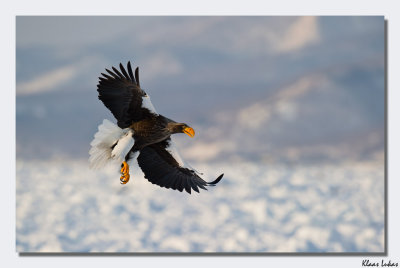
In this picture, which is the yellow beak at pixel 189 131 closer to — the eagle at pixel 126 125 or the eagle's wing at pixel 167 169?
the eagle at pixel 126 125

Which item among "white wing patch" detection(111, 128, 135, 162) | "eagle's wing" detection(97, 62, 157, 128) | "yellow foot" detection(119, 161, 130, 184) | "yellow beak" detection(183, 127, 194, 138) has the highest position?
"eagle's wing" detection(97, 62, 157, 128)

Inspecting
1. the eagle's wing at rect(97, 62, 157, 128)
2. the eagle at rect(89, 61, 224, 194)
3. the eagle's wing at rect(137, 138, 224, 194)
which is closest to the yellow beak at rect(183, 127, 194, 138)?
the eagle at rect(89, 61, 224, 194)

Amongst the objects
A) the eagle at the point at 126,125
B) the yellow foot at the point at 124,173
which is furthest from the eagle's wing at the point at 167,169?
the yellow foot at the point at 124,173

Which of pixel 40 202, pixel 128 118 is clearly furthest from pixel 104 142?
pixel 40 202

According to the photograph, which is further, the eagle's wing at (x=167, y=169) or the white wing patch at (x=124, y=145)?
the eagle's wing at (x=167, y=169)

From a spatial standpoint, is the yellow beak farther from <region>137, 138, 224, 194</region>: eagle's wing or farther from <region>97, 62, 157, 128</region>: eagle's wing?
<region>137, 138, 224, 194</region>: eagle's wing
